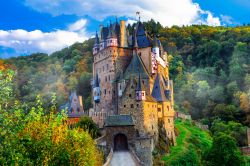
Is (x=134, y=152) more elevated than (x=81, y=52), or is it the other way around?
(x=81, y=52)

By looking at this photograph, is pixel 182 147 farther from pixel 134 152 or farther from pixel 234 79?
pixel 234 79

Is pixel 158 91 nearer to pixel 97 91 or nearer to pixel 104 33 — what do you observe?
pixel 97 91

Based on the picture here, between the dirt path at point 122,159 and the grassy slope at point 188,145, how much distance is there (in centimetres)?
496

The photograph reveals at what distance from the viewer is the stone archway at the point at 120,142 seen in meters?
52.1

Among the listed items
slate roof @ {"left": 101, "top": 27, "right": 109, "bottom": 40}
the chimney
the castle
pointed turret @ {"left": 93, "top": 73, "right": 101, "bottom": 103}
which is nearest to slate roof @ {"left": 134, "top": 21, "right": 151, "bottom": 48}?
the castle

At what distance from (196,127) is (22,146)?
54481mm

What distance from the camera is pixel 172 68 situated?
4065 inches

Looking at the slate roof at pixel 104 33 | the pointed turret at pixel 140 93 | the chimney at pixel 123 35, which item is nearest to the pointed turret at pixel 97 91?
the slate roof at pixel 104 33

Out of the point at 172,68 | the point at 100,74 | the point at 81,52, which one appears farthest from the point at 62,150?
the point at 81,52

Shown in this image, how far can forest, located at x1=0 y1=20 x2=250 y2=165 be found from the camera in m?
82.8

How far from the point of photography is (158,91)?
57969 mm

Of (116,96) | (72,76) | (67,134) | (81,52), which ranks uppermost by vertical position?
(81,52)

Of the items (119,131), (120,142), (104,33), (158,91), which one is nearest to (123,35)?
(104,33)

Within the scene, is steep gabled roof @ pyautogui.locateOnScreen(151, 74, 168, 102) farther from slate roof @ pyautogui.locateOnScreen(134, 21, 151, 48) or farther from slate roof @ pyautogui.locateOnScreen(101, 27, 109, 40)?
slate roof @ pyautogui.locateOnScreen(101, 27, 109, 40)
